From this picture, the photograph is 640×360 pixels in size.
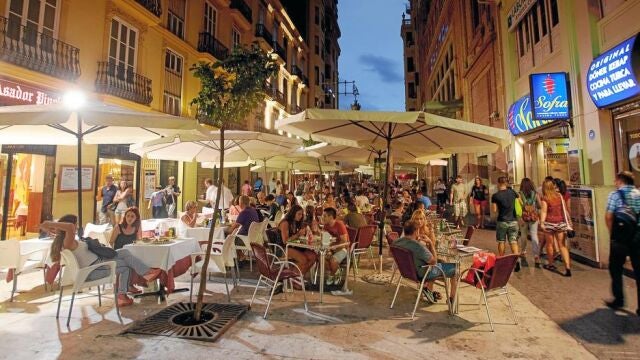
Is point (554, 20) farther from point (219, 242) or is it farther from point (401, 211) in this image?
point (219, 242)

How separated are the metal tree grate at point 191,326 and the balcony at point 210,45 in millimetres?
15973

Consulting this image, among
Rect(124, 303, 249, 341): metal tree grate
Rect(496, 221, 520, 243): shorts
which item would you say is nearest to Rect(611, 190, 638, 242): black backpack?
Rect(496, 221, 520, 243): shorts

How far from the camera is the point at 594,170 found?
313 inches

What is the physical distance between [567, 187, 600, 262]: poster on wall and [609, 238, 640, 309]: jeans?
2.60 m

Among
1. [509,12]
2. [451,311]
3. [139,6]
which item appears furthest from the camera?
[139,6]

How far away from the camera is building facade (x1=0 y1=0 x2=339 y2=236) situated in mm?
9414

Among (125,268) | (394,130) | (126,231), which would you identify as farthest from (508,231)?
(126,231)

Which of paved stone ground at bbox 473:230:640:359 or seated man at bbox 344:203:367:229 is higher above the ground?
seated man at bbox 344:203:367:229

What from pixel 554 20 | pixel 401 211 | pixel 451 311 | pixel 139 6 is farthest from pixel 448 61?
pixel 451 311

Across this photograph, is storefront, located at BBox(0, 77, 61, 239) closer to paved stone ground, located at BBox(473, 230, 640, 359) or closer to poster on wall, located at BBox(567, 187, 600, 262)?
paved stone ground, located at BBox(473, 230, 640, 359)

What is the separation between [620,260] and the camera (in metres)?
4.66

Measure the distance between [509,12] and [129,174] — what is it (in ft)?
54.0

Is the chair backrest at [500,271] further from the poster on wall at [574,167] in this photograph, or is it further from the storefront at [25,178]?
the storefront at [25,178]

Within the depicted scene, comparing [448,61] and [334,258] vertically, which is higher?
[448,61]
